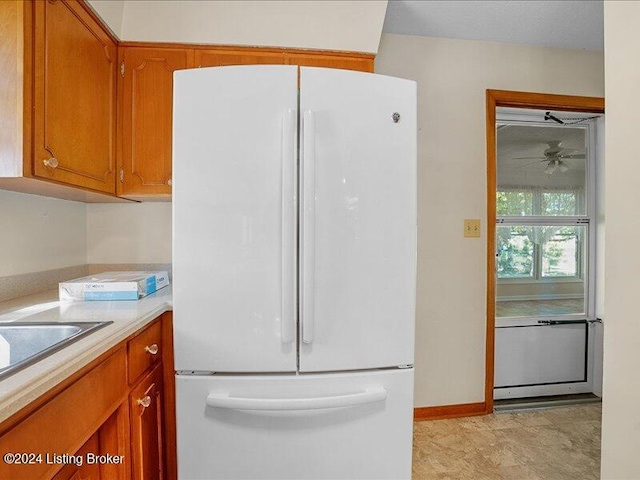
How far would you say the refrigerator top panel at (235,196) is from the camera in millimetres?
1130

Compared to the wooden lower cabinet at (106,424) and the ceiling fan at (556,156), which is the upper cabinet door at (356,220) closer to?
the wooden lower cabinet at (106,424)

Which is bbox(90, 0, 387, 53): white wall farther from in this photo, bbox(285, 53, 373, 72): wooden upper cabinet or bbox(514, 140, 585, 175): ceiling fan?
bbox(514, 140, 585, 175): ceiling fan

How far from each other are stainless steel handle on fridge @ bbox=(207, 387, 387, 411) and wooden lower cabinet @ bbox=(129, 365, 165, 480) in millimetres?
220

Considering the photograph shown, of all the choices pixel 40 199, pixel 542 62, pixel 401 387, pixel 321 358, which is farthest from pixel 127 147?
pixel 542 62

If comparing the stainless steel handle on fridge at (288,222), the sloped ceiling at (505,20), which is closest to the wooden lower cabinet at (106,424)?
the stainless steel handle on fridge at (288,222)

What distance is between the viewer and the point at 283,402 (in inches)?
44.2

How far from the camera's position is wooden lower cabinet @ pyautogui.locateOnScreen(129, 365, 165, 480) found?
3.61 ft

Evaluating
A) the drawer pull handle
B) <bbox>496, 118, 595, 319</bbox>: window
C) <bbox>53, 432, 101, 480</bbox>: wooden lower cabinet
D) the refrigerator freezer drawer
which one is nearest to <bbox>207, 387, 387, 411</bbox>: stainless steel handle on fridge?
the refrigerator freezer drawer

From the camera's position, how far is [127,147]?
1.64 metres

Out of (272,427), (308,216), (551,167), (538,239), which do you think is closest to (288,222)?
(308,216)

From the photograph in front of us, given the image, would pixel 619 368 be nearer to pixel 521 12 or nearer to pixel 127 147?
pixel 521 12

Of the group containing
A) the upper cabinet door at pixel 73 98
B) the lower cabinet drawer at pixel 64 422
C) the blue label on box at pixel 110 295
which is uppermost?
the upper cabinet door at pixel 73 98

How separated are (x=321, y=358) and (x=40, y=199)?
1.40 metres

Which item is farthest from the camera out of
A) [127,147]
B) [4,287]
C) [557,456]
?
[557,456]
